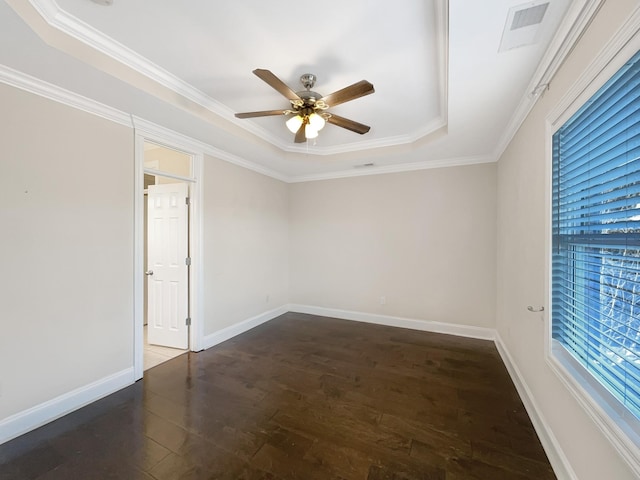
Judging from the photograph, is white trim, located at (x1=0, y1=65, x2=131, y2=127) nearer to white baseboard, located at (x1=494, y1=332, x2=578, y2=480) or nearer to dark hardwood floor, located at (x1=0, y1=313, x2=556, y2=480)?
dark hardwood floor, located at (x1=0, y1=313, x2=556, y2=480)

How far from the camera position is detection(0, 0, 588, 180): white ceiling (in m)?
1.52

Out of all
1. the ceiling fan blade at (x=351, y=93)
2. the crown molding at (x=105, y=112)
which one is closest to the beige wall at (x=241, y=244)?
the crown molding at (x=105, y=112)

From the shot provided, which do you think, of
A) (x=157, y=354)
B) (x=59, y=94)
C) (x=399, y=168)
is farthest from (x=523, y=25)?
(x=157, y=354)

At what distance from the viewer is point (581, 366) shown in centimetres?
138

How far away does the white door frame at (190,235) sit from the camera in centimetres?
263

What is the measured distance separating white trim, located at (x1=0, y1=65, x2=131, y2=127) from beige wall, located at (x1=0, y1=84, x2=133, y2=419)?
0.05m

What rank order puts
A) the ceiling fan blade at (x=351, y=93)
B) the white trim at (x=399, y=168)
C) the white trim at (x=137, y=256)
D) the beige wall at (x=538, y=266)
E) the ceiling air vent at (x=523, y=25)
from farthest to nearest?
the white trim at (x=399, y=168) < the white trim at (x=137, y=256) < the ceiling fan blade at (x=351, y=93) < the ceiling air vent at (x=523, y=25) < the beige wall at (x=538, y=266)

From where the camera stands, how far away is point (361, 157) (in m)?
3.83

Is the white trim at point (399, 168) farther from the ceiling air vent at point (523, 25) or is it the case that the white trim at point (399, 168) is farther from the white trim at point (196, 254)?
the ceiling air vent at point (523, 25)

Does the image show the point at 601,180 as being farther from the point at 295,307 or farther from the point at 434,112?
the point at 295,307

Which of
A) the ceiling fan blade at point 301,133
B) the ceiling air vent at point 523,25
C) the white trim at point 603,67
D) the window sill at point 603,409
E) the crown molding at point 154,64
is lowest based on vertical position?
the window sill at point 603,409

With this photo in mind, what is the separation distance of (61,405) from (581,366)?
141 inches

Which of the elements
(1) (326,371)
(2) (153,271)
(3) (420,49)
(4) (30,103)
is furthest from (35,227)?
(3) (420,49)

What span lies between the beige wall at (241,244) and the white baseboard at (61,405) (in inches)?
40.2
